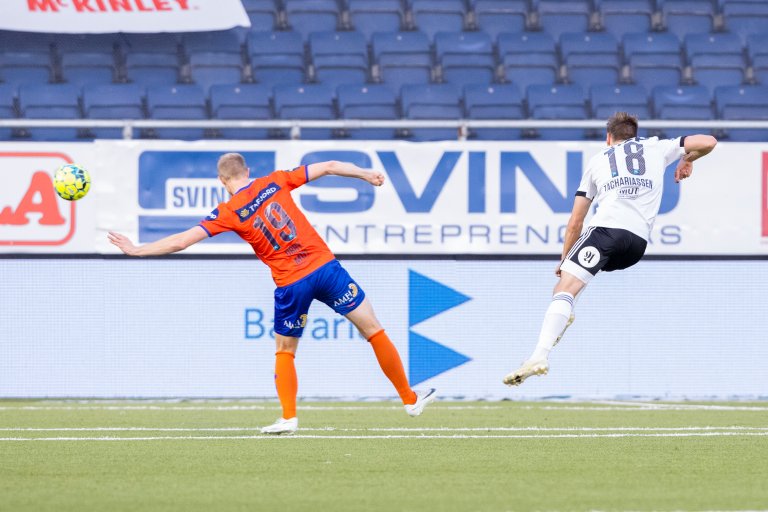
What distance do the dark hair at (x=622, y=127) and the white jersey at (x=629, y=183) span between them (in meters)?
0.05

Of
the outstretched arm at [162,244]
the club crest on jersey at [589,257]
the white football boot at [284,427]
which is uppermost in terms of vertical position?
the outstretched arm at [162,244]

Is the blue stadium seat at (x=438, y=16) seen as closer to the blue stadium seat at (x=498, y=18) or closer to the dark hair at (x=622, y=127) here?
the blue stadium seat at (x=498, y=18)

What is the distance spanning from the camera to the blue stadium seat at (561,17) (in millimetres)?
17859

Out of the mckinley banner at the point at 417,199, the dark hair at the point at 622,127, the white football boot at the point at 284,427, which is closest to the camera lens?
the dark hair at the point at 622,127

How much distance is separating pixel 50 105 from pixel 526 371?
9.30 metres

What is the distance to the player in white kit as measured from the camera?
26.5 feet

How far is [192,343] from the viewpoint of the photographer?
13070mm

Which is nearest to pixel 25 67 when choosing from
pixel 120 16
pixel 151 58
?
pixel 120 16

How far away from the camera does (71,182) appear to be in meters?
10.6

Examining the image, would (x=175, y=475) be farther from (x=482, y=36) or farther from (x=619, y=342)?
(x=482, y=36)

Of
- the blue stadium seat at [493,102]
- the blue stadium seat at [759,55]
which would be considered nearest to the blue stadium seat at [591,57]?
the blue stadium seat at [493,102]

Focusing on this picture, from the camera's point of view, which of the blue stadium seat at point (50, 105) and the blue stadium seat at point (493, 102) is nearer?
the blue stadium seat at point (50, 105)

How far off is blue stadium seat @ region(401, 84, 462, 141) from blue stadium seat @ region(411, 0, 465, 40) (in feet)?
7.23

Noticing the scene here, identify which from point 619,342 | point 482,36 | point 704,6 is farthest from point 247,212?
point 704,6
